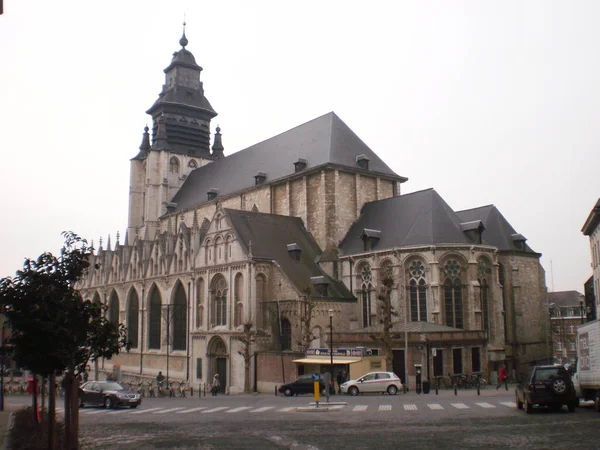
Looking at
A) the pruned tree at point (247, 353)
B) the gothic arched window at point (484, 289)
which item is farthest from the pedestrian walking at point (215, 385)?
the gothic arched window at point (484, 289)

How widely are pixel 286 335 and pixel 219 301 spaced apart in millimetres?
5635

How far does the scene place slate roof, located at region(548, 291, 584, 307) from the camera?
78688 mm

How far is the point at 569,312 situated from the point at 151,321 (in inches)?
2094

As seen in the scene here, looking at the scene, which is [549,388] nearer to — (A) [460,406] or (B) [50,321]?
(A) [460,406]

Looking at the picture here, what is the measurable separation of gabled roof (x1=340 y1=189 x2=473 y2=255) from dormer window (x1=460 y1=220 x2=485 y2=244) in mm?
442

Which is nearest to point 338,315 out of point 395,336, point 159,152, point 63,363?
point 395,336

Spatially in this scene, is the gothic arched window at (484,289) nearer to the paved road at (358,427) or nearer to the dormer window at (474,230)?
the dormer window at (474,230)

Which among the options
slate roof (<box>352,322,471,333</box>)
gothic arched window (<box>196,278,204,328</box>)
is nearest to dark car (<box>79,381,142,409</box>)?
slate roof (<box>352,322,471,333</box>)

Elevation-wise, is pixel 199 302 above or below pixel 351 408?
above

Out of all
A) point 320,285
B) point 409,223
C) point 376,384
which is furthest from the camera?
point 409,223

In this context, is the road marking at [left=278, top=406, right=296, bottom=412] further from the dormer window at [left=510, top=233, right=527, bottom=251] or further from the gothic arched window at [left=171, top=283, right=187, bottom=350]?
the dormer window at [left=510, top=233, right=527, bottom=251]

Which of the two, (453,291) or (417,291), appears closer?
(453,291)

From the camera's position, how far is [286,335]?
37750mm

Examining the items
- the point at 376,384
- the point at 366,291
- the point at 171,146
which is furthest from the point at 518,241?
the point at 171,146
